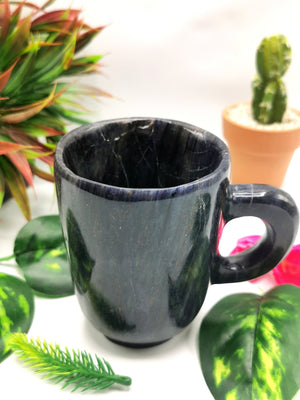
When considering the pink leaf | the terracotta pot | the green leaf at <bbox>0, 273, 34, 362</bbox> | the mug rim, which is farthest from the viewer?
the terracotta pot

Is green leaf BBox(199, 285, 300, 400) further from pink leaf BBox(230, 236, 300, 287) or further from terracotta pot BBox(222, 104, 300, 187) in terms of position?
terracotta pot BBox(222, 104, 300, 187)

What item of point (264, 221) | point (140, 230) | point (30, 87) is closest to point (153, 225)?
point (140, 230)

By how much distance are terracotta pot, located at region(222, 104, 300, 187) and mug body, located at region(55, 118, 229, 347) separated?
384 millimetres

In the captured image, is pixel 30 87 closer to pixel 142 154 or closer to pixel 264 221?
pixel 142 154

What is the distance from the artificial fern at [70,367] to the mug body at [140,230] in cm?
4

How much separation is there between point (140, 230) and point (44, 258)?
0.83 feet

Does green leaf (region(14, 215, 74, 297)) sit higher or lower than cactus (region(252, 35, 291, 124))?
lower

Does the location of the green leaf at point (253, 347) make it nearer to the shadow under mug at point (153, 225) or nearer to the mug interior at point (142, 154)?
the shadow under mug at point (153, 225)

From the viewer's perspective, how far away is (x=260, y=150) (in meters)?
0.89

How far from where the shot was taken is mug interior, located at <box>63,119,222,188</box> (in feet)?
1.67

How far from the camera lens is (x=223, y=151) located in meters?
0.46

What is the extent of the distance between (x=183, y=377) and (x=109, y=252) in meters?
0.17

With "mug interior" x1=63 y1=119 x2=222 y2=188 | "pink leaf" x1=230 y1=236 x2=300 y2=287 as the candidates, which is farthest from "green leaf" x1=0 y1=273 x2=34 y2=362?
"pink leaf" x1=230 y1=236 x2=300 y2=287

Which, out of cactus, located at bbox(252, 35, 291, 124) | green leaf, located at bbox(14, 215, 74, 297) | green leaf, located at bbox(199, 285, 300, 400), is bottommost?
green leaf, located at bbox(14, 215, 74, 297)
